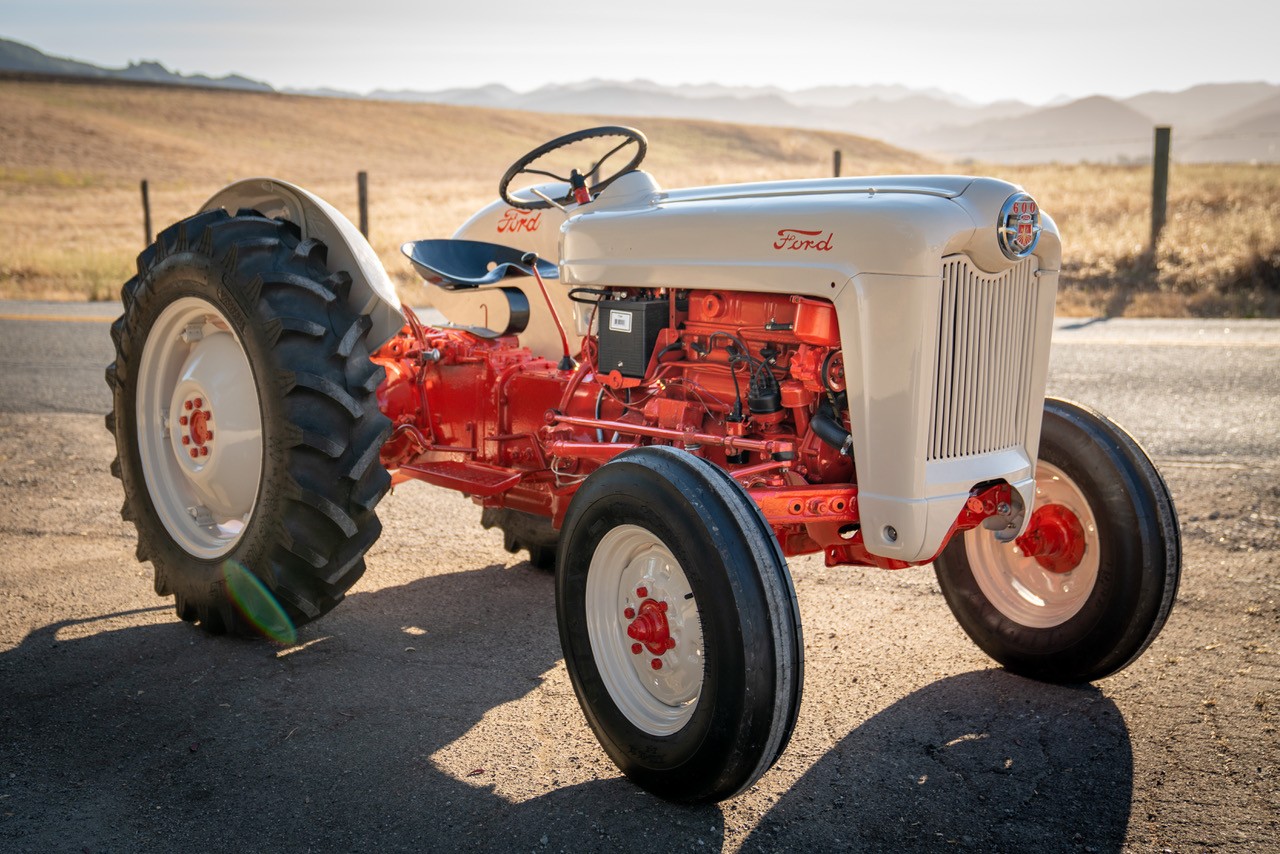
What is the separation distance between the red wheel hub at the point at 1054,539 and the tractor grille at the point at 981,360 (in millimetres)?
498

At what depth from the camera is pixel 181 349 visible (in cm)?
452

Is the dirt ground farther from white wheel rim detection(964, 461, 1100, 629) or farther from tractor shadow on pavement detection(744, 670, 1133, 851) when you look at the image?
white wheel rim detection(964, 461, 1100, 629)

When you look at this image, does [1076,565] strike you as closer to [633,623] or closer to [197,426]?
[633,623]

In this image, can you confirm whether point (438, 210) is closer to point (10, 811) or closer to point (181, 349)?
point (181, 349)

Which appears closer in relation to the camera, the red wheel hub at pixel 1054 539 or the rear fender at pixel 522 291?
the red wheel hub at pixel 1054 539

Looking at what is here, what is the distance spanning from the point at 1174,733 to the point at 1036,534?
2.55 feet

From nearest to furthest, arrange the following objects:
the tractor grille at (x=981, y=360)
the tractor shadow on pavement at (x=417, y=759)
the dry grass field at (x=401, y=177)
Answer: the tractor shadow on pavement at (x=417, y=759), the tractor grille at (x=981, y=360), the dry grass field at (x=401, y=177)

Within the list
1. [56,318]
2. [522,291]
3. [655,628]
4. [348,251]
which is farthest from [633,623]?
[56,318]

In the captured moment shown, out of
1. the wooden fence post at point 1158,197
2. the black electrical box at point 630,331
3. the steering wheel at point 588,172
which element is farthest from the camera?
the wooden fence post at point 1158,197

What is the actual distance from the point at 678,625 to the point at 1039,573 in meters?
1.55

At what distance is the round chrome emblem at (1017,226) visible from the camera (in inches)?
122

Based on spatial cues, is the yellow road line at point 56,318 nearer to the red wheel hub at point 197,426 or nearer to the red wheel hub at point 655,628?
the red wheel hub at point 197,426

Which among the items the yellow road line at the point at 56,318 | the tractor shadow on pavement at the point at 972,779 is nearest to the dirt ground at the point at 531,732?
the tractor shadow on pavement at the point at 972,779

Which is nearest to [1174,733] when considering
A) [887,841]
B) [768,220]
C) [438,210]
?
[887,841]
